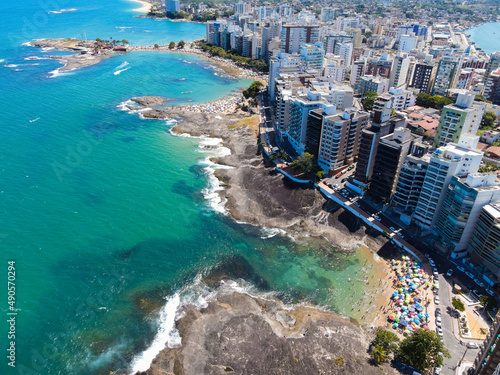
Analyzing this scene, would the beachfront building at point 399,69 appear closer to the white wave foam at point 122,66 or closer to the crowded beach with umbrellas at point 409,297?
the crowded beach with umbrellas at point 409,297

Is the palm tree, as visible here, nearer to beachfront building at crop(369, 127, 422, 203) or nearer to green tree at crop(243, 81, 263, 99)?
beachfront building at crop(369, 127, 422, 203)

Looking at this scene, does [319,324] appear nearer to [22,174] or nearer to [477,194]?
[477,194]

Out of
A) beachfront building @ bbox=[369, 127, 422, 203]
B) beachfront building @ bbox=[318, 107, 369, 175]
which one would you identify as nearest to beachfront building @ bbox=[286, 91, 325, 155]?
beachfront building @ bbox=[318, 107, 369, 175]

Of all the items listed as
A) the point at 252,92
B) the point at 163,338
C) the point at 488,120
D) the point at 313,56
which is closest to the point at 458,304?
the point at 163,338

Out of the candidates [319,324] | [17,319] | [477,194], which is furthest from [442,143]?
[17,319]

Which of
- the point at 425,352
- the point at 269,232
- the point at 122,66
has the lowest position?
the point at 269,232

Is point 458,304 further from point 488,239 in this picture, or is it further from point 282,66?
point 282,66
